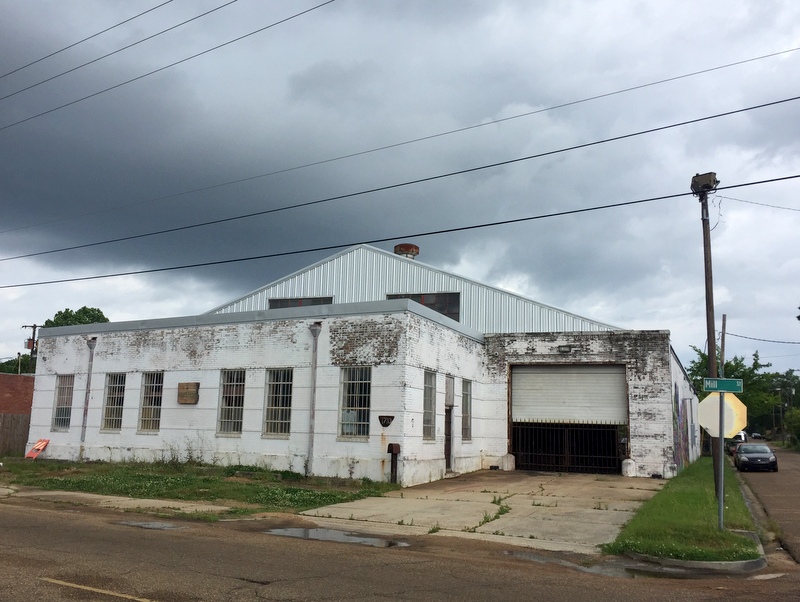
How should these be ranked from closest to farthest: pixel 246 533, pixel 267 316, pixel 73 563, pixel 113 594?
pixel 113 594
pixel 73 563
pixel 246 533
pixel 267 316

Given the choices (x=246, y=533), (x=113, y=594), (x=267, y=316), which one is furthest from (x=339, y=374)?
(x=113, y=594)

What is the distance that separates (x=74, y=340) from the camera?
1027 inches

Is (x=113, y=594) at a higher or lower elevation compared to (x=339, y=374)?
lower

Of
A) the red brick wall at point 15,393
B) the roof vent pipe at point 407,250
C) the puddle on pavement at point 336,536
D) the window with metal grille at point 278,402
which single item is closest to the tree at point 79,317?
the red brick wall at point 15,393

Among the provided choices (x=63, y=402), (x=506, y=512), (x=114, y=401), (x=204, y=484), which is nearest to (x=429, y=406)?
(x=506, y=512)

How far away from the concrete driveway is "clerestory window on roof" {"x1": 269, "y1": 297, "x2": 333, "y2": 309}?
15.7 metres

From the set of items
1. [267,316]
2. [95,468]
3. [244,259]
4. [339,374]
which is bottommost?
[95,468]

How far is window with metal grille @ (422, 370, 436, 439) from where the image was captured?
68.8 ft

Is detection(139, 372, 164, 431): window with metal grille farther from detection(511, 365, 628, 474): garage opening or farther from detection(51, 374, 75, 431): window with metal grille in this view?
detection(511, 365, 628, 474): garage opening

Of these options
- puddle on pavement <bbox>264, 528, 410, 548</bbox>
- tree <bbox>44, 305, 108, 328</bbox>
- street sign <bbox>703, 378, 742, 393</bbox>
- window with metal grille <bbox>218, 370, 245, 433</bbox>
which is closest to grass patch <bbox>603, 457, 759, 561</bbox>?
street sign <bbox>703, 378, 742, 393</bbox>

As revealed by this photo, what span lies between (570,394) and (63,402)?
774 inches

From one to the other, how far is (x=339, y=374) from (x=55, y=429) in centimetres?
1276

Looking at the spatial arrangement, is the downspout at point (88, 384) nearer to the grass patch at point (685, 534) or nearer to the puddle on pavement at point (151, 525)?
the puddle on pavement at point (151, 525)

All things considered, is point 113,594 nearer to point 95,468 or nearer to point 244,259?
point 244,259
